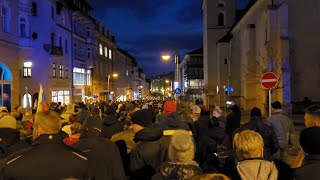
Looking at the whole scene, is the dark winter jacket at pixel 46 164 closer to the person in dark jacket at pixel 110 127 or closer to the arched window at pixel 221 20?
the person in dark jacket at pixel 110 127

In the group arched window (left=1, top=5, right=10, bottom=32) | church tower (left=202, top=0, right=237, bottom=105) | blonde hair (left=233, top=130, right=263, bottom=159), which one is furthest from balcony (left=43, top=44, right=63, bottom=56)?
blonde hair (left=233, top=130, right=263, bottom=159)

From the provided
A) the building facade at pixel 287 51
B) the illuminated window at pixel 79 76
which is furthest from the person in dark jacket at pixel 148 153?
the illuminated window at pixel 79 76

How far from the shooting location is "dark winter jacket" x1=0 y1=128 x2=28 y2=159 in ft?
19.4

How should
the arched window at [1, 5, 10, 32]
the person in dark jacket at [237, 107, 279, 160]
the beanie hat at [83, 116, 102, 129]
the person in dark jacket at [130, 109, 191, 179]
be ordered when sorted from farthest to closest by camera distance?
1. the arched window at [1, 5, 10, 32]
2. the person in dark jacket at [237, 107, 279, 160]
3. the beanie hat at [83, 116, 102, 129]
4. the person in dark jacket at [130, 109, 191, 179]

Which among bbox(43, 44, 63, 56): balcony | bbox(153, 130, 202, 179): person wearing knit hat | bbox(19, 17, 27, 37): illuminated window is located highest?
bbox(19, 17, 27, 37): illuminated window

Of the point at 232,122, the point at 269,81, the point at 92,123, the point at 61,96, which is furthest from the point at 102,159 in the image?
the point at 61,96

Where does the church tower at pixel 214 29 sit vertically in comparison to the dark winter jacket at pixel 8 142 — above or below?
above

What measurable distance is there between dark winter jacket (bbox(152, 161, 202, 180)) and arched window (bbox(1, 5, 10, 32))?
3062cm

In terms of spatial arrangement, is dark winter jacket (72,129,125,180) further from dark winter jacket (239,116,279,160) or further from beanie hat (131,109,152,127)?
dark winter jacket (239,116,279,160)

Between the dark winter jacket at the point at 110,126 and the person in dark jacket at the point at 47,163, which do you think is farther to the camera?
the dark winter jacket at the point at 110,126

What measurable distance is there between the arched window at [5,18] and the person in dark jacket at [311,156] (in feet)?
→ 101

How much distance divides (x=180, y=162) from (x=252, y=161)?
743mm

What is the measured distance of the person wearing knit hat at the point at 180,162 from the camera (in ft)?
13.0

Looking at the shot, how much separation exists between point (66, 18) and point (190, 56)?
69.7m
